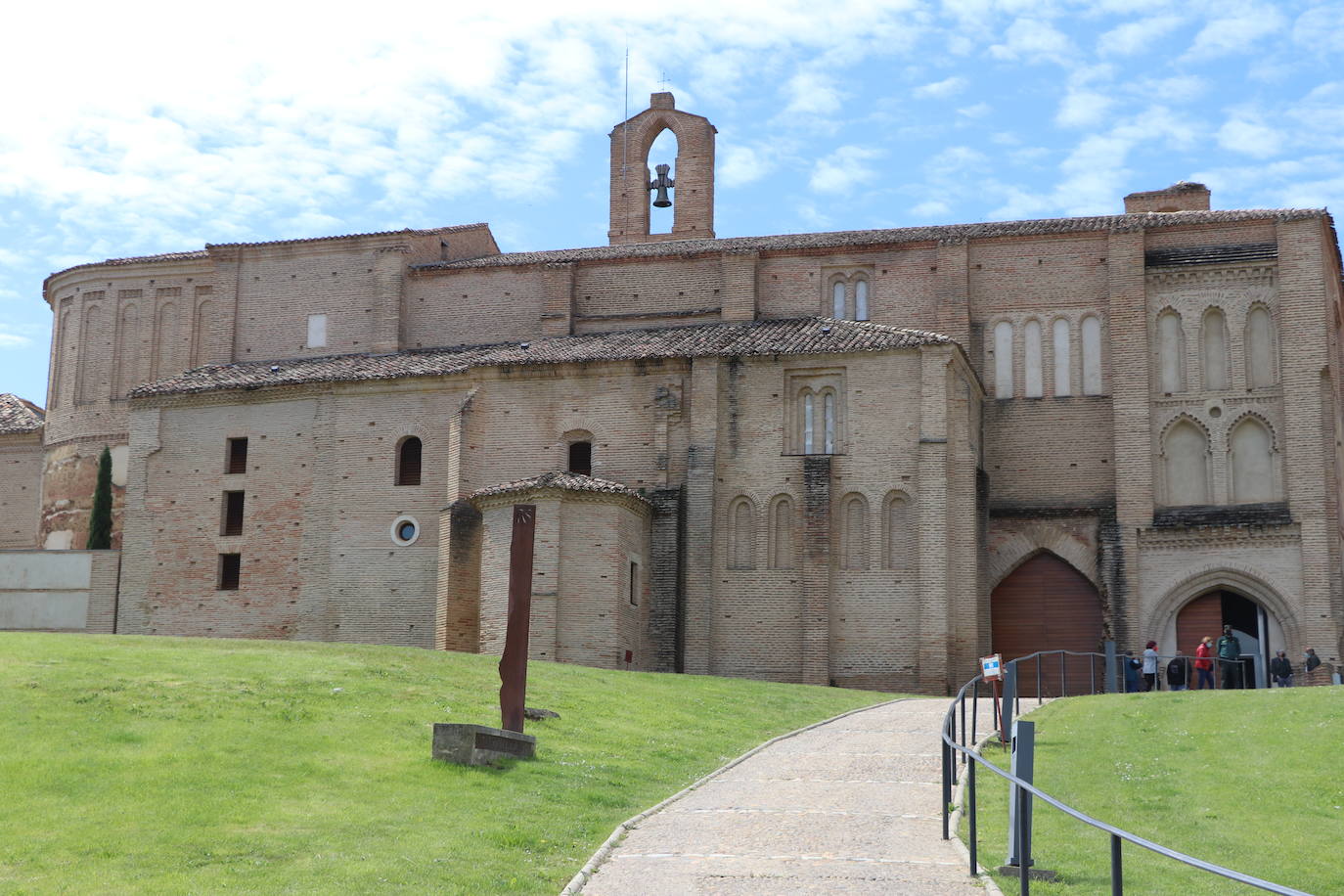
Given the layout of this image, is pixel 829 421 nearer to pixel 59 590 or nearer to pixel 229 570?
pixel 229 570

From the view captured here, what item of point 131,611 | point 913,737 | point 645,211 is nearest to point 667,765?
point 913,737

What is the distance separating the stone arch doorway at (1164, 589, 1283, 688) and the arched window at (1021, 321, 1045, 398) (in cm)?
665

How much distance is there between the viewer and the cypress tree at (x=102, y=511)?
4400cm

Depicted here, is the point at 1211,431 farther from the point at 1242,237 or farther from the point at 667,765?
the point at 667,765

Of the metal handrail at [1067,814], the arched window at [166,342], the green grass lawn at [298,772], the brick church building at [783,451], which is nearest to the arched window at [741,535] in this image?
the brick church building at [783,451]

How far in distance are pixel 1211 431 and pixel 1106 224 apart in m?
5.98

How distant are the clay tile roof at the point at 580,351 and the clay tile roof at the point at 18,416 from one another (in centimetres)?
750

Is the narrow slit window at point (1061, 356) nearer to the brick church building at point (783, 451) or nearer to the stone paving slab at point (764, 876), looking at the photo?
the brick church building at point (783, 451)

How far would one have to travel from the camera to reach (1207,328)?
39281mm

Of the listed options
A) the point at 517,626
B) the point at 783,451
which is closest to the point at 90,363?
the point at 783,451

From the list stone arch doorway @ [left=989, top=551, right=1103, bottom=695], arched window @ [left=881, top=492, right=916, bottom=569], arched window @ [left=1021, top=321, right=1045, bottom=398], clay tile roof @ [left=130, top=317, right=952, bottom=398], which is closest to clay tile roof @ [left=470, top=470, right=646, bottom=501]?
clay tile roof @ [left=130, top=317, right=952, bottom=398]

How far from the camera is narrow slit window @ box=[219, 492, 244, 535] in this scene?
139ft

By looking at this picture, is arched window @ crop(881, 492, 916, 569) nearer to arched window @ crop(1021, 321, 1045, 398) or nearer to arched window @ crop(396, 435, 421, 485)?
arched window @ crop(1021, 321, 1045, 398)

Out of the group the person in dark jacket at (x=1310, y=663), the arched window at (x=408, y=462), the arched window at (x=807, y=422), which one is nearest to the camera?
the person in dark jacket at (x=1310, y=663)
